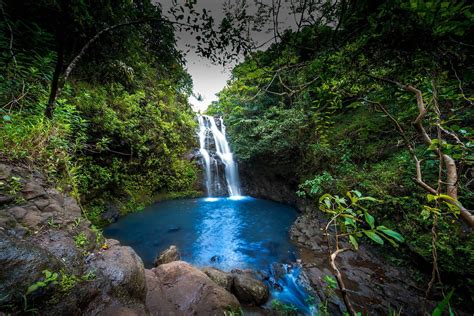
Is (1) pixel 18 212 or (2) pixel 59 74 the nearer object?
(1) pixel 18 212

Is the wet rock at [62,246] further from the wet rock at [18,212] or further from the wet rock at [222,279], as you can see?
the wet rock at [222,279]

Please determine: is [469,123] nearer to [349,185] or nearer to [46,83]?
[349,185]

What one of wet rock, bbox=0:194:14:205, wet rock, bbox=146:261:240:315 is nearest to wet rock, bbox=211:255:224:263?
wet rock, bbox=146:261:240:315

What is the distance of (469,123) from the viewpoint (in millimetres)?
3879

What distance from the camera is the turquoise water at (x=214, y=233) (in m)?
5.01

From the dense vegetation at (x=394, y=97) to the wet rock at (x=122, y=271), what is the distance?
2.14 meters

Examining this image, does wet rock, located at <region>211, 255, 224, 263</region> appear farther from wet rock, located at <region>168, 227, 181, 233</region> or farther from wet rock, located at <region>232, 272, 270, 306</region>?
wet rock, located at <region>168, 227, 181, 233</region>

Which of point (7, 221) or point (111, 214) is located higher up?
point (7, 221)

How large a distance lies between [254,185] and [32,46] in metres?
10.2

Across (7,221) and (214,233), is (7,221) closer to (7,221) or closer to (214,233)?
(7,221)

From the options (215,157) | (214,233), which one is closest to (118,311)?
(214,233)

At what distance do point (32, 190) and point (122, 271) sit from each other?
144 centimetres

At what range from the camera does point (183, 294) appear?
8.49 ft

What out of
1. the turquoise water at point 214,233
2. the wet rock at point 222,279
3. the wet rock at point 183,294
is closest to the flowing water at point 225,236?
the turquoise water at point 214,233
